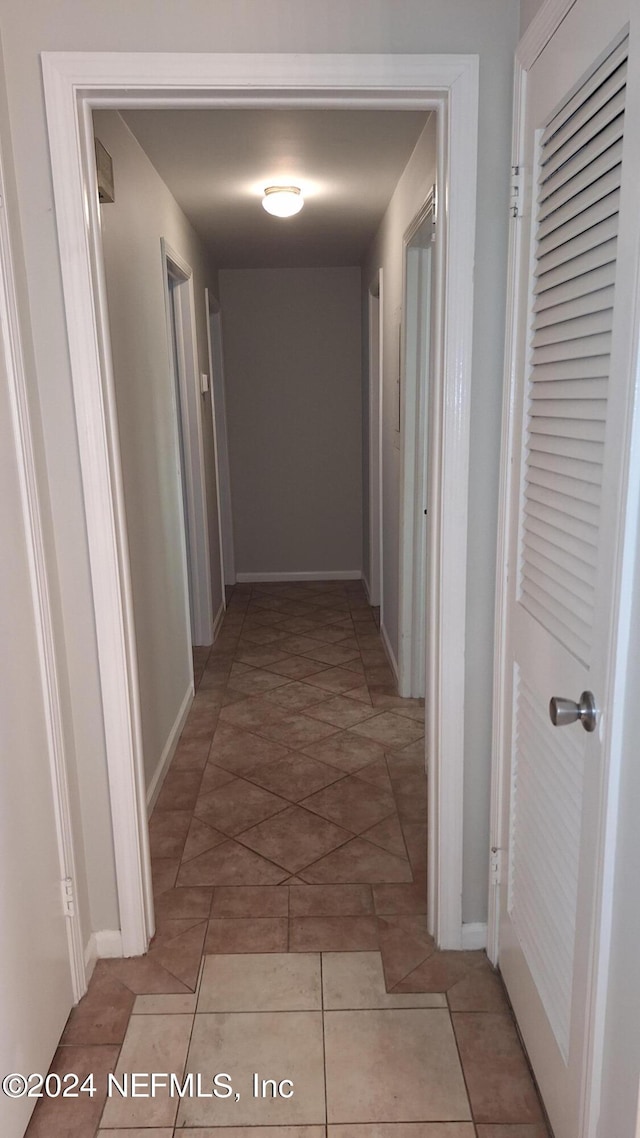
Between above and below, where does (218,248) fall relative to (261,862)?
above

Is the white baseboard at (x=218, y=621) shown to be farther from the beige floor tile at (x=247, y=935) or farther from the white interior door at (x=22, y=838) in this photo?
the white interior door at (x=22, y=838)

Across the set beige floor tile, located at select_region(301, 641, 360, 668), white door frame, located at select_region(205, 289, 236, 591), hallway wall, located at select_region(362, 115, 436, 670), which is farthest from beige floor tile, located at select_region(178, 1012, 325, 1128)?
white door frame, located at select_region(205, 289, 236, 591)

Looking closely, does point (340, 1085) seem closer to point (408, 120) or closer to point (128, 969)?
point (128, 969)

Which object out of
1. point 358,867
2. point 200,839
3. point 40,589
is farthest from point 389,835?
point 40,589

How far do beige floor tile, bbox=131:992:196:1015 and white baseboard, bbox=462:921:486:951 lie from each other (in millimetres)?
703

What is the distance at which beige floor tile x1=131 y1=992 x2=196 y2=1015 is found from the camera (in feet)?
6.05

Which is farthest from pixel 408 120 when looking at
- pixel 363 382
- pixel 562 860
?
pixel 363 382

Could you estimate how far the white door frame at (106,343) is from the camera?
1595mm

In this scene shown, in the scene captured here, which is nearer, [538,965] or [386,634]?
[538,965]

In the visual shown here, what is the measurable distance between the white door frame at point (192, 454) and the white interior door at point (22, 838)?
2.22 m

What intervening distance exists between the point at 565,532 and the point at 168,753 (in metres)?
2.20

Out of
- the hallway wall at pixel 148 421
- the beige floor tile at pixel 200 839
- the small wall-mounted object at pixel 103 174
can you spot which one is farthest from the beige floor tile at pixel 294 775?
the small wall-mounted object at pixel 103 174

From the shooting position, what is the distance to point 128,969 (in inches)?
78.4

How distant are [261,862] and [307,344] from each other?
4241 mm
